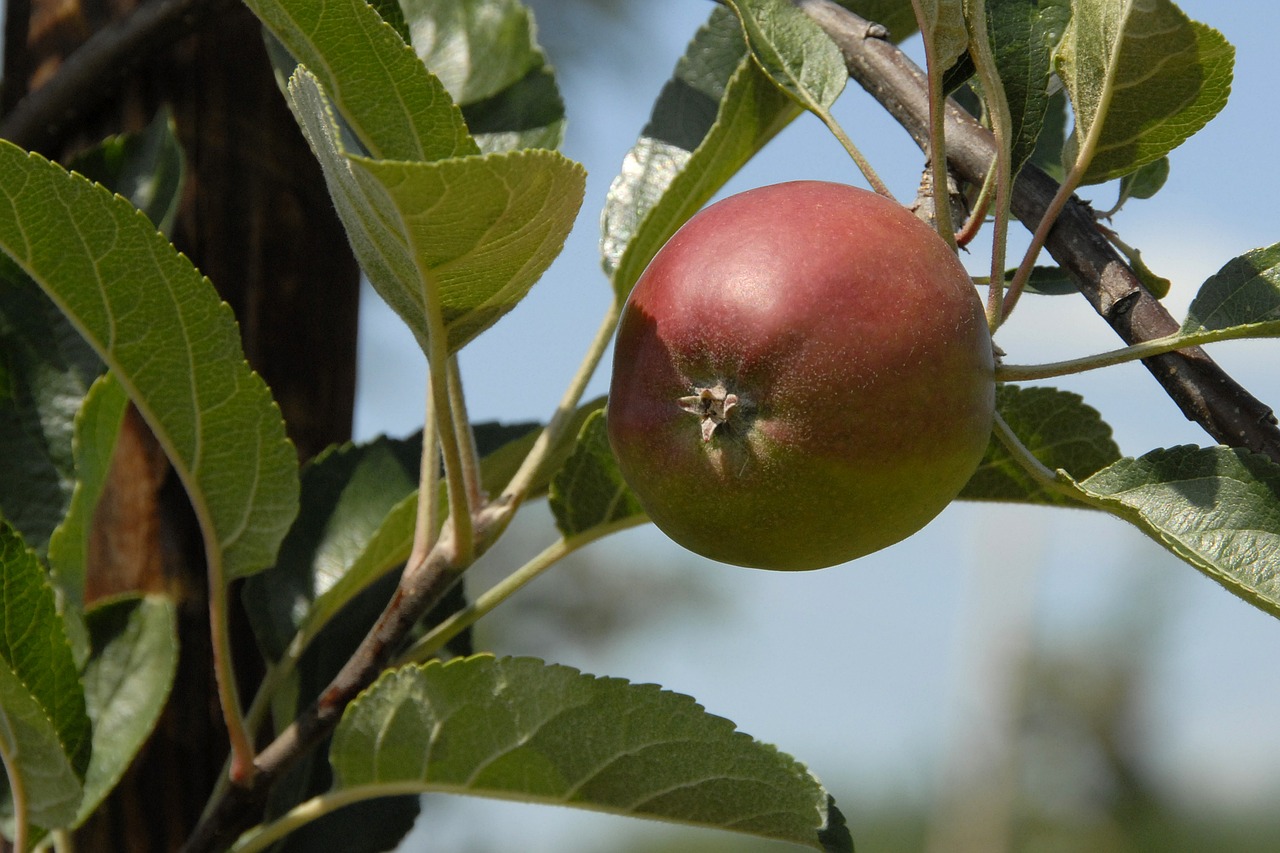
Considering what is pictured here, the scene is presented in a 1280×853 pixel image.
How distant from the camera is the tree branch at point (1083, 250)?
506 mm

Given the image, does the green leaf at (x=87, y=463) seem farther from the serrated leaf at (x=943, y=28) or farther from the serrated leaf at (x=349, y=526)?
the serrated leaf at (x=943, y=28)

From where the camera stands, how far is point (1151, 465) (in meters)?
0.52

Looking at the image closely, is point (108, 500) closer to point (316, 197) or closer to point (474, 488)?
point (316, 197)

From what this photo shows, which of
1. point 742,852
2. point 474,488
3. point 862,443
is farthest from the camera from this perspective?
point 742,852

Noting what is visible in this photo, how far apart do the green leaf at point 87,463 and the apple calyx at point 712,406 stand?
40 centimetres

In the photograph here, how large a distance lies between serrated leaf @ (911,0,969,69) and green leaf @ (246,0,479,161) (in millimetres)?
198

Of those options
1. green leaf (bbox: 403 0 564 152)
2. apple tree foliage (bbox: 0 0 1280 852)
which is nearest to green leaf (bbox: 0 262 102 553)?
apple tree foliage (bbox: 0 0 1280 852)

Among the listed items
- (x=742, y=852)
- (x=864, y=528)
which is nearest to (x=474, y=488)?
(x=864, y=528)

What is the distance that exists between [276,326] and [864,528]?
2.08ft

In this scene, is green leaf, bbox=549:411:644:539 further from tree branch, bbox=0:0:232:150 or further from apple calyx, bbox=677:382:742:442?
tree branch, bbox=0:0:232:150

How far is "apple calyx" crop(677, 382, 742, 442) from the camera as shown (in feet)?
1.63

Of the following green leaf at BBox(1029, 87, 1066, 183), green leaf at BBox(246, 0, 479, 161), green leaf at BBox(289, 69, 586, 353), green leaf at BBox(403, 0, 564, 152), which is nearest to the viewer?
green leaf at BBox(289, 69, 586, 353)

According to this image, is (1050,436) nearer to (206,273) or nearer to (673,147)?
(673,147)

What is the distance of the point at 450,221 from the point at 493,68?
0.44m
